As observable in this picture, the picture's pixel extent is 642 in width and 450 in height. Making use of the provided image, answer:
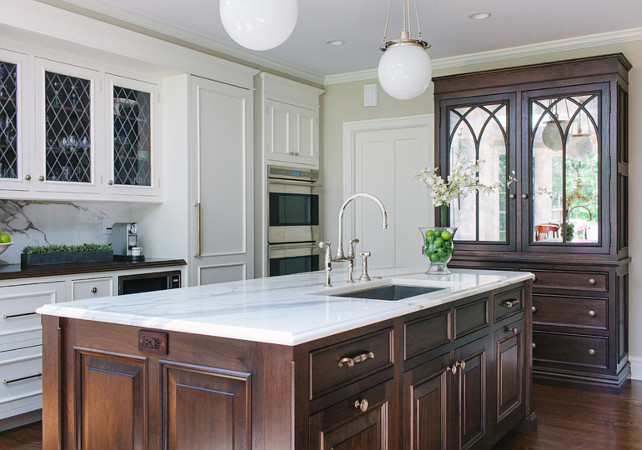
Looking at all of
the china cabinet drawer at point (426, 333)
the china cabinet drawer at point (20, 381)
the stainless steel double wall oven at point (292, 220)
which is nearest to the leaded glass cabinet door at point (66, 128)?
the china cabinet drawer at point (20, 381)

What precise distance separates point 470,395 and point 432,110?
328cm

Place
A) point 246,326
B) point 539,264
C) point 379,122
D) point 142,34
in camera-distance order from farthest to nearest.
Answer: point 379,122 < point 539,264 < point 142,34 < point 246,326

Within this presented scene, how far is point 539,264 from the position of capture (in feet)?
14.3

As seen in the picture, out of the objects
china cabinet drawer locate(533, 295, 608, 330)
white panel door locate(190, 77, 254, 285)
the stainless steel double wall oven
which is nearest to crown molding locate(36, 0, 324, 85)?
white panel door locate(190, 77, 254, 285)

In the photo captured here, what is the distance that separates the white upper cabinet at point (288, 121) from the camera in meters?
5.17

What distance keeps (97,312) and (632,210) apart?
4.02 meters

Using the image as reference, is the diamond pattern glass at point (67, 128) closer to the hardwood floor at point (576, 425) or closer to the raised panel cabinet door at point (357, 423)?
the hardwood floor at point (576, 425)

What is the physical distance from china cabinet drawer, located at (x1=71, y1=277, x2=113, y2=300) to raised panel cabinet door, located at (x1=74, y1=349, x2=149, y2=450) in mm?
1674

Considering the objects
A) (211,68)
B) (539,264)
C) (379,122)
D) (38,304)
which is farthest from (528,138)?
(38,304)

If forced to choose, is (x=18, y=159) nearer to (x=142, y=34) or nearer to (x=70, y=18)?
(x=70, y=18)

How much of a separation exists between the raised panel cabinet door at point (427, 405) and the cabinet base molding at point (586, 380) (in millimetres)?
2265

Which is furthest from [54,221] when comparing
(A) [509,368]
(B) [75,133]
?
(A) [509,368]

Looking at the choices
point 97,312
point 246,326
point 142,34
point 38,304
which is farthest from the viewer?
point 142,34

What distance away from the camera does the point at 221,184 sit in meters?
4.71
